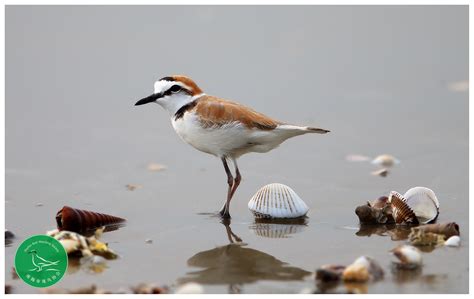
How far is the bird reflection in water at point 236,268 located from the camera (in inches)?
205

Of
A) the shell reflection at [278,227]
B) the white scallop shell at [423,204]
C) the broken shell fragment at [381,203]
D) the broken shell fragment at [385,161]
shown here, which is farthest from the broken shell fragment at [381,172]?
the shell reflection at [278,227]

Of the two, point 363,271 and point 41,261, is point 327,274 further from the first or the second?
point 41,261

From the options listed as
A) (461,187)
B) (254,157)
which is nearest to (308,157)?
(254,157)

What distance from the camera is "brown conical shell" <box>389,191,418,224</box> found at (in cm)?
641

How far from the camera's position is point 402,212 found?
6422mm

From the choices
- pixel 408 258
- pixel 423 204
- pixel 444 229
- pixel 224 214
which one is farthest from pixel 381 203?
pixel 408 258

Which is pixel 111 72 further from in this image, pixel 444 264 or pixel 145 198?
pixel 444 264

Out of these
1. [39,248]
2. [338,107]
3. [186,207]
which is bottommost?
[39,248]

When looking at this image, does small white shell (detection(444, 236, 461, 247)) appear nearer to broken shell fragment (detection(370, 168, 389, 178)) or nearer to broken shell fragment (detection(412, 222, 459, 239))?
broken shell fragment (detection(412, 222, 459, 239))

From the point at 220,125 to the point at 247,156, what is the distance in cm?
210

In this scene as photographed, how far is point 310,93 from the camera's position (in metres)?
11.2

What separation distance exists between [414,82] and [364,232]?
18.8 ft

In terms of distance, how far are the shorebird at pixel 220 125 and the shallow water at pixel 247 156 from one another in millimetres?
582

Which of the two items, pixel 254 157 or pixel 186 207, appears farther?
pixel 254 157
